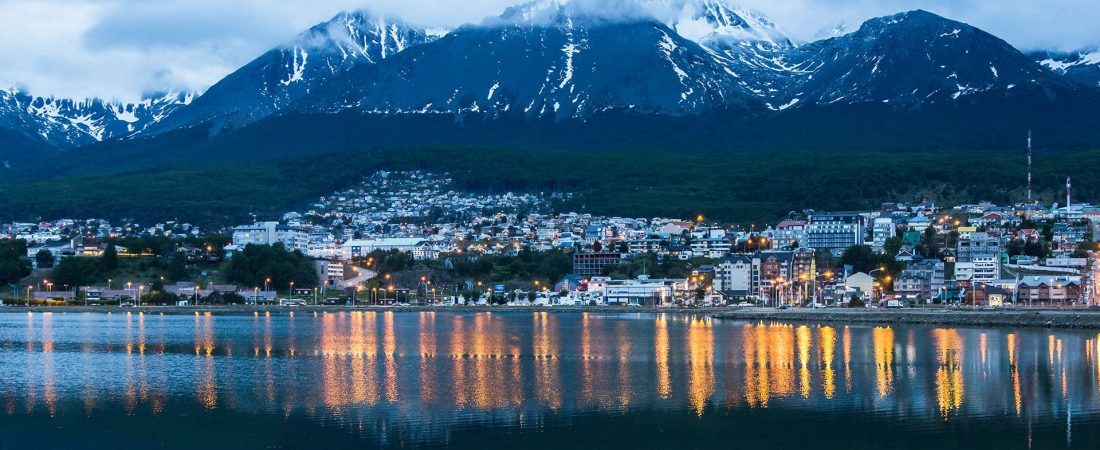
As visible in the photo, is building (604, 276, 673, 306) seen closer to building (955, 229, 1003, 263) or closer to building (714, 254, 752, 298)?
building (714, 254, 752, 298)

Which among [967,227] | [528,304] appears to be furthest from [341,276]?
[967,227]

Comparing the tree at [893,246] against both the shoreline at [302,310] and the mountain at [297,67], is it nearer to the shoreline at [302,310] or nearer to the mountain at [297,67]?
the shoreline at [302,310]

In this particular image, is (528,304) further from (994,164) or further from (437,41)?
(437,41)

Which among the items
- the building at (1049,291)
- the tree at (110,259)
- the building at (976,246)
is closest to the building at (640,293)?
the building at (976,246)

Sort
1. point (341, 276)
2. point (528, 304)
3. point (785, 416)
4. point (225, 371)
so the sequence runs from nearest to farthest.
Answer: point (785, 416)
point (225, 371)
point (528, 304)
point (341, 276)

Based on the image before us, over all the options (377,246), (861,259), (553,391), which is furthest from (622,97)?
(553,391)

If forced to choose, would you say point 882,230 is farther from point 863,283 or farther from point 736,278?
point 863,283
